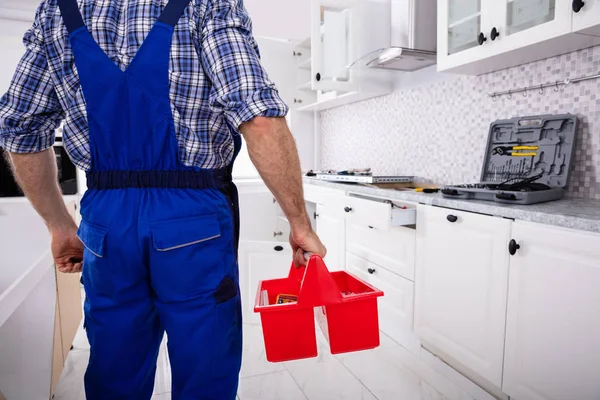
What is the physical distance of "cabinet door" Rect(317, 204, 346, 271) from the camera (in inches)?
97.9

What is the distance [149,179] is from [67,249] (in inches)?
18.0

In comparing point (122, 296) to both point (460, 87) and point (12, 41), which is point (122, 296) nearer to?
point (460, 87)

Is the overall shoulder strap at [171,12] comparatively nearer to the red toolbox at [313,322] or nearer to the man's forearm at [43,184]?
the man's forearm at [43,184]

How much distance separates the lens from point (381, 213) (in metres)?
1.92

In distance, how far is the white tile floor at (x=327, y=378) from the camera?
5.57 ft

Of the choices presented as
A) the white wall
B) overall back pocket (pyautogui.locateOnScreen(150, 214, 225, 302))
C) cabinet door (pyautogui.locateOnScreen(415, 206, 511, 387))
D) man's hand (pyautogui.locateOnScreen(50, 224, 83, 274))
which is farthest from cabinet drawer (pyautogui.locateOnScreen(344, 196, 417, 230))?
the white wall

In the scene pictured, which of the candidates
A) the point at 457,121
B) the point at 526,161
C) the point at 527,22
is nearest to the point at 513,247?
the point at 526,161

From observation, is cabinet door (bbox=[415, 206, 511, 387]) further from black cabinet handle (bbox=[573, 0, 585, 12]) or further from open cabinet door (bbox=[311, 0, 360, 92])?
open cabinet door (bbox=[311, 0, 360, 92])

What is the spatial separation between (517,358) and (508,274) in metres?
0.29

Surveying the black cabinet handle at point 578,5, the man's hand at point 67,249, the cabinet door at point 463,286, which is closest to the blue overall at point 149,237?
the man's hand at point 67,249

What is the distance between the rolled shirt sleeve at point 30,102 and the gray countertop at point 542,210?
1395 mm

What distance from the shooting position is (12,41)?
321 centimetres

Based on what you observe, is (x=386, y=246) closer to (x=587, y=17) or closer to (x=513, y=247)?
(x=513, y=247)

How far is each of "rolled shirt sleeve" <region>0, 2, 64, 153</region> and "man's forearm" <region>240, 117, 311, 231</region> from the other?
490 mm
